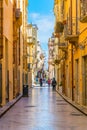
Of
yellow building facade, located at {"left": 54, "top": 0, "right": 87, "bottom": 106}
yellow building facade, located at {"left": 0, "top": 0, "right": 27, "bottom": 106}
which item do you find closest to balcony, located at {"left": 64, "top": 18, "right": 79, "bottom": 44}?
yellow building facade, located at {"left": 54, "top": 0, "right": 87, "bottom": 106}

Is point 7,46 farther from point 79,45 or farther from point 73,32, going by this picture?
point 79,45

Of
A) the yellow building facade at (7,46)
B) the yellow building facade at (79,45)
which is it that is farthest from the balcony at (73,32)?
the yellow building facade at (7,46)

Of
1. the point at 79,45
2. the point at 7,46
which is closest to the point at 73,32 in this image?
the point at 79,45

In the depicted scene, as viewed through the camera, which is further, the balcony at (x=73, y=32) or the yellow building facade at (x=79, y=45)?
the balcony at (x=73, y=32)

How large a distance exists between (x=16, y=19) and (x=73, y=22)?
8.20m

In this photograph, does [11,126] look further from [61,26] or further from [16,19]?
[61,26]

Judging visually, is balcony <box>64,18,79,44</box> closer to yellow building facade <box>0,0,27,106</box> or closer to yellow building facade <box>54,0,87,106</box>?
yellow building facade <box>54,0,87,106</box>

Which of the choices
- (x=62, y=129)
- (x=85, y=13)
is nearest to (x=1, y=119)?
(x=62, y=129)

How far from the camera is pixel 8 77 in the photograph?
3012cm

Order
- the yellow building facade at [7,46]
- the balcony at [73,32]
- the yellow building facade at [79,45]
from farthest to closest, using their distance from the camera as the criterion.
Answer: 1. the balcony at [73,32]
2. the yellow building facade at [7,46]
3. the yellow building facade at [79,45]

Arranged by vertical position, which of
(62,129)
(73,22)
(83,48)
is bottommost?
(62,129)

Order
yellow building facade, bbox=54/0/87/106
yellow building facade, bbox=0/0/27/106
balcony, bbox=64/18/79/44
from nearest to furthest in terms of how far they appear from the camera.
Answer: yellow building facade, bbox=54/0/87/106 → yellow building facade, bbox=0/0/27/106 → balcony, bbox=64/18/79/44

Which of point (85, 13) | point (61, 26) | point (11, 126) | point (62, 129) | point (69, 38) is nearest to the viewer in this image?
point (62, 129)

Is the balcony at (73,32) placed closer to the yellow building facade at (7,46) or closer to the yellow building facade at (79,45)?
the yellow building facade at (79,45)
